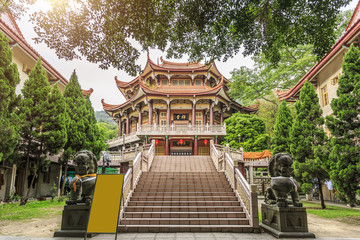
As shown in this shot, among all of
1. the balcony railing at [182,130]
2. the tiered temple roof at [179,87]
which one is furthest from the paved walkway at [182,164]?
the tiered temple roof at [179,87]

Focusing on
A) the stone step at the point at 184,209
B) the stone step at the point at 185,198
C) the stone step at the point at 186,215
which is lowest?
the stone step at the point at 186,215

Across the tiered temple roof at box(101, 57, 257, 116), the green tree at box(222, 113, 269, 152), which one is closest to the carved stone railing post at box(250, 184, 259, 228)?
the green tree at box(222, 113, 269, 152)

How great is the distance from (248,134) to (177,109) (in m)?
8.03

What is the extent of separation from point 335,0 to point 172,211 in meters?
7.95

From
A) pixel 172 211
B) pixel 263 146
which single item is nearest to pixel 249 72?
pixel 263 146

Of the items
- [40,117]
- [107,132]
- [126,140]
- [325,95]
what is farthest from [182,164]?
[107,132]

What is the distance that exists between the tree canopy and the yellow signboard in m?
4.32

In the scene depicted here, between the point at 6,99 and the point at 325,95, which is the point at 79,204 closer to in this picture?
the point at 6,99

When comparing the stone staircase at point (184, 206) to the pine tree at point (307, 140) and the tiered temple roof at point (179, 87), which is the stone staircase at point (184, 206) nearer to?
the pine tree at point (307, 140)

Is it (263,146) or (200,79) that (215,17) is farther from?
(200,79)

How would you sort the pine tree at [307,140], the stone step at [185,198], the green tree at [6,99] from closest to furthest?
1. the stone step at [185,198]
2. the green tree at [6,99]
3. the pine tree at [307,140]

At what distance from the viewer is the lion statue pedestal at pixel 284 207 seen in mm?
5461

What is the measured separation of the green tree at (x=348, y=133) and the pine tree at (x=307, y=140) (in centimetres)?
230

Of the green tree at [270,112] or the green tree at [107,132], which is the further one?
the green tree at [107,132]
